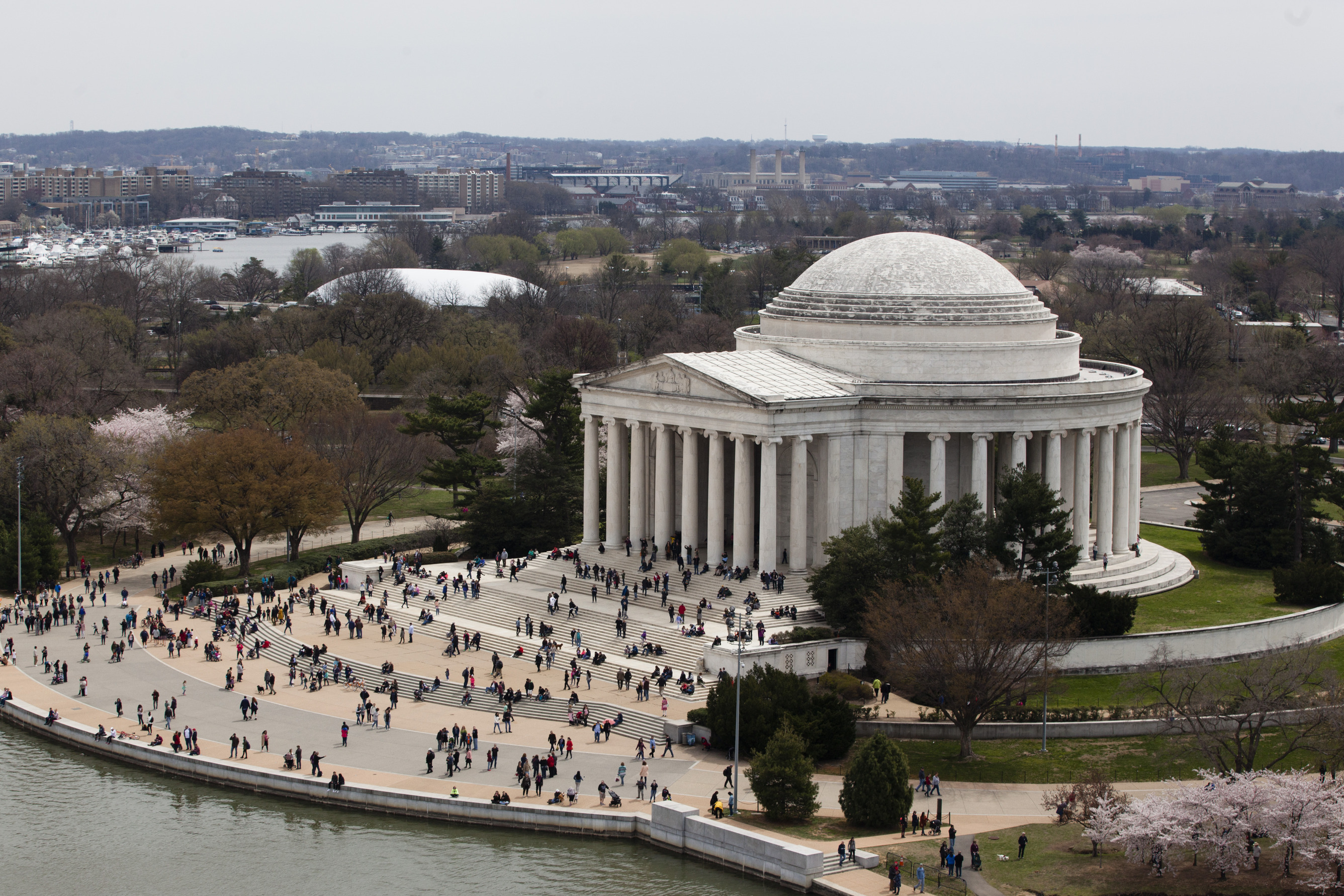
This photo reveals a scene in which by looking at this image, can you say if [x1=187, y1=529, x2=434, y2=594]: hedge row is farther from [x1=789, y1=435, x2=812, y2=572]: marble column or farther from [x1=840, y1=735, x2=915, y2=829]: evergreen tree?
[x1=840, y1=735, x2=915, y2=829]: evergreen tree

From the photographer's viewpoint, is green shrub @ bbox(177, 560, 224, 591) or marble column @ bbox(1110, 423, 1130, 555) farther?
green shrub @ bbox(177, 560, 224, 591)

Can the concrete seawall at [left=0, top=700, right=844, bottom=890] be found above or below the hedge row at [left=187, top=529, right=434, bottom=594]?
below

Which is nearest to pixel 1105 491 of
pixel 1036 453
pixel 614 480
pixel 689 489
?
pixel 1036 453

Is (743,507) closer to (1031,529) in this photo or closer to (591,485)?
(591,485)

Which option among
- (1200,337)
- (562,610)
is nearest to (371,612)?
(562,610)

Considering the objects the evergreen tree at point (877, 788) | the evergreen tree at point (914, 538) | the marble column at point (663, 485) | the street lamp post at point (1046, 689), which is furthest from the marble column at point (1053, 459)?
the evergreen tree at point (877, 788)

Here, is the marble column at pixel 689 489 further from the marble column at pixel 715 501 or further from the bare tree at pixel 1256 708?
the bare tree at pixel 1256 708

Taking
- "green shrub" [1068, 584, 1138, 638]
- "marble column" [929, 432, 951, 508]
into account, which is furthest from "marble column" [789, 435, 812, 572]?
"green shrub" [1068, 584, 1138, 638]

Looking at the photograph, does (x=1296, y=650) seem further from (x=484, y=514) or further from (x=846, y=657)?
(x=484, y=514)
